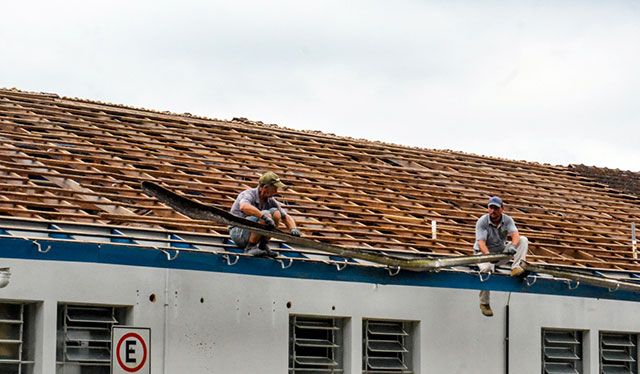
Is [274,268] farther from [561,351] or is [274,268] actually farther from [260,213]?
[561,351]

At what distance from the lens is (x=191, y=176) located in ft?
63.2

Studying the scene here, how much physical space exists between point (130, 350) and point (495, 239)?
653cm

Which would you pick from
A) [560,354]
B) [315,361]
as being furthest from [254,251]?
[560,354]

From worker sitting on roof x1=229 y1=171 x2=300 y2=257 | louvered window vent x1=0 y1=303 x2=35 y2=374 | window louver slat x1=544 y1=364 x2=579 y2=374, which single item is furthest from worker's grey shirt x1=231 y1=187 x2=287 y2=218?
window louver slat x1=544 y1=364 x2=579 y2=374

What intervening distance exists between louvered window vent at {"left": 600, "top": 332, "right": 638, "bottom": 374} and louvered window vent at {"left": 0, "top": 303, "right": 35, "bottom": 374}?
9.69 meters

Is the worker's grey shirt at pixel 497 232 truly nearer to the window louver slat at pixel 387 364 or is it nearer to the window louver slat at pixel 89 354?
the window louver slat at pixel 387 364

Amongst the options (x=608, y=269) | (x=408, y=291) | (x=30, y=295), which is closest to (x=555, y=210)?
(x=608, y=269)

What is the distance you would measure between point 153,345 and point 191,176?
482cm

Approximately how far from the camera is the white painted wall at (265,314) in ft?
47.3

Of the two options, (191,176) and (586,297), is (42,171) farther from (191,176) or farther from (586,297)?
(586,297)

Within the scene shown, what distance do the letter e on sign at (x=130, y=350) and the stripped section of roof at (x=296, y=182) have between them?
Result: 8.11 feet

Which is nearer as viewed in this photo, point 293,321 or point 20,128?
point 293,321

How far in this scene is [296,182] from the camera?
20.6 metres

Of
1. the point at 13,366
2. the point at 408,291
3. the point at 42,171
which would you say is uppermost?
→ the point at 42,171
